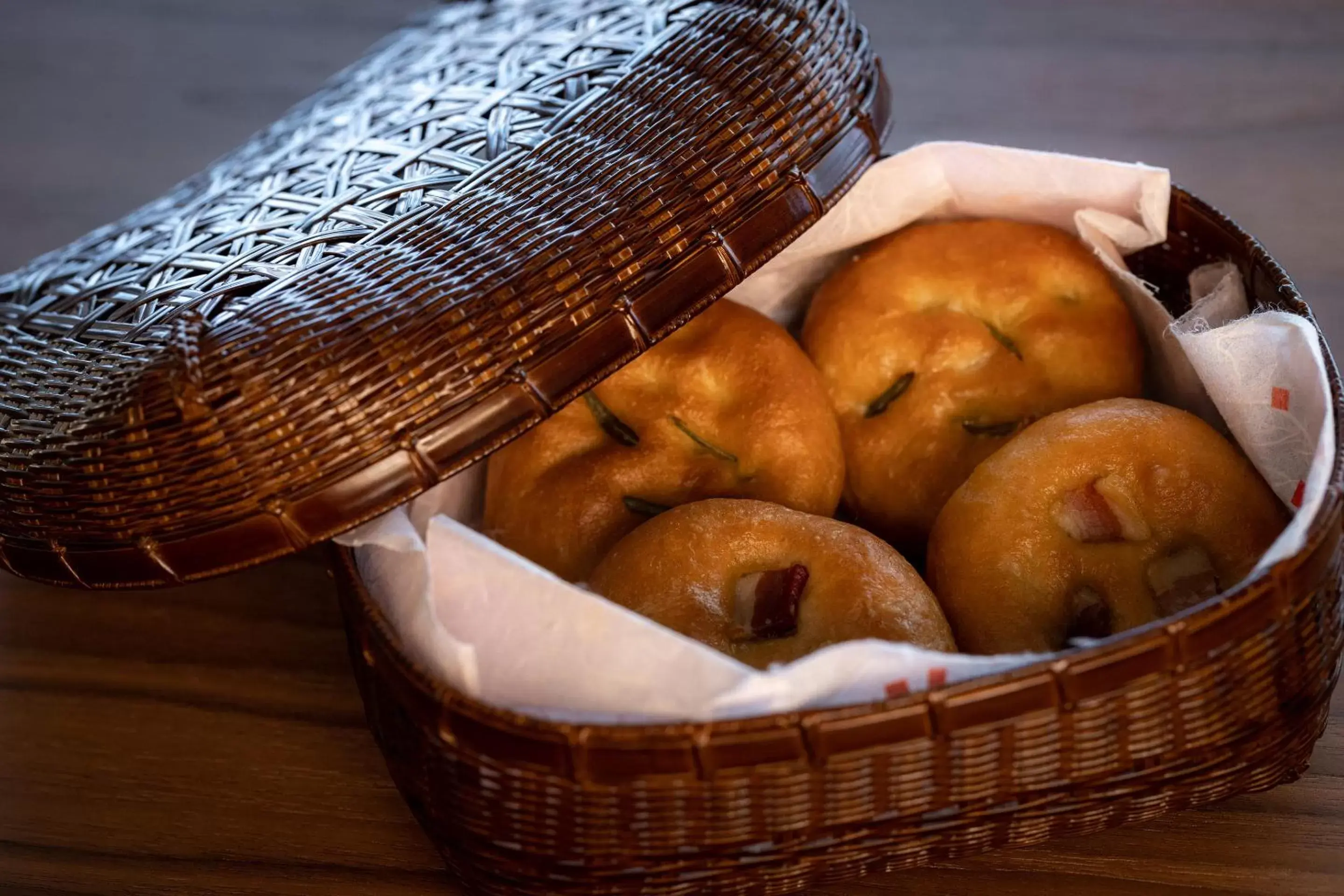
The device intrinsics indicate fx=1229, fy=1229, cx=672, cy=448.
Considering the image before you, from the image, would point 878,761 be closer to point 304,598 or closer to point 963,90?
point 304,598

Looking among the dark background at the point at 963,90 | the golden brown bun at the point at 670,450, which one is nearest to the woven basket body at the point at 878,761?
the golden brown bun at the point at 670,450

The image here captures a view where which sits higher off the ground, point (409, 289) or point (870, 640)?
point (409, 289)

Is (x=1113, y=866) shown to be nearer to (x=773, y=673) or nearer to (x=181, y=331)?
(x=773, y=673)

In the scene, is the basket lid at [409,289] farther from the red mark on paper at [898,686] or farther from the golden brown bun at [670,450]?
the red mark on paper at [898,686]

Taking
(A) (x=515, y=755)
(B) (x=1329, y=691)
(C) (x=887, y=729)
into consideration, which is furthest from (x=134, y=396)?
(B) (x=1329, y=691)

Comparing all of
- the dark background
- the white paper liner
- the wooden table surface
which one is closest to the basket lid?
the white paper liner

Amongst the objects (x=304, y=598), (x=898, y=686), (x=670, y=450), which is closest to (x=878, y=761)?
(x=898, y=686)
